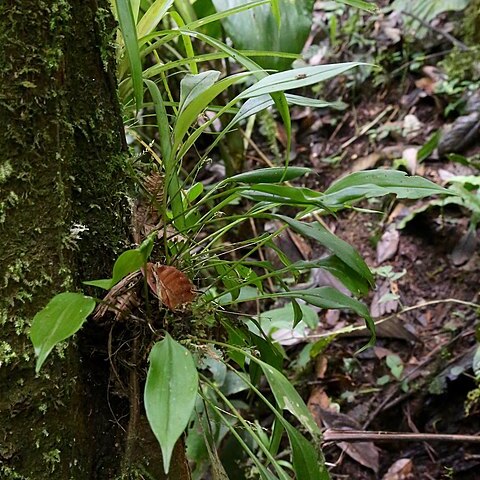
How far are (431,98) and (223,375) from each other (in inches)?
56.4

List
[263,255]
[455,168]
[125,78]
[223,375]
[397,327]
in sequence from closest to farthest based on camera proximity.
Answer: [125,78] → [223,375] → [397,327] → [455,168] → [263,255]

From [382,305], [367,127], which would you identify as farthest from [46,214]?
[367,127]

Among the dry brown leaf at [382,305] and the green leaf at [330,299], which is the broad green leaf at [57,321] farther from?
the dry brown leaf at [382,305]

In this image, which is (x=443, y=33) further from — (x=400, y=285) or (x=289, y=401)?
(x=289, y=401)

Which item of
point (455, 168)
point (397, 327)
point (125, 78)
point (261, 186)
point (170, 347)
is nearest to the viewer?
point (170, 347)

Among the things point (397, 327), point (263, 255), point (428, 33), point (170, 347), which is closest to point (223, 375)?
point (397, 327)

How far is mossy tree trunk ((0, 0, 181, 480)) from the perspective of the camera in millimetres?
561

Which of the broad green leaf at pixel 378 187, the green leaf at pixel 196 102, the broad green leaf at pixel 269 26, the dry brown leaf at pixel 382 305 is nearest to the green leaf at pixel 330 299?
the broad green leaf at pixel 378 187

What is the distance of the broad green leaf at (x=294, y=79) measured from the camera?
1.91 ft

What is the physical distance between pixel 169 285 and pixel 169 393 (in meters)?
0.19

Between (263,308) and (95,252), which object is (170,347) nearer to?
(95,252)

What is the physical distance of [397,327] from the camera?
1.66 metres

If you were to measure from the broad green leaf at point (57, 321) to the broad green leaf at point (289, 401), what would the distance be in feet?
0.69

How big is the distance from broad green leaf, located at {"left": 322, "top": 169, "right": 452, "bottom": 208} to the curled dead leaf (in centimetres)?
19
